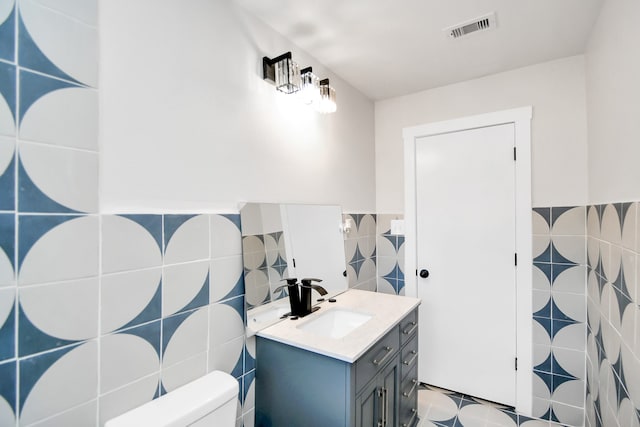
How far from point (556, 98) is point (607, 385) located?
171 centimetres

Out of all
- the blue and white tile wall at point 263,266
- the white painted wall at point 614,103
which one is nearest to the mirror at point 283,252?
the blue and white tile wall at point 263,266

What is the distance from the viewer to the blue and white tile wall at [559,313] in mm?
1925

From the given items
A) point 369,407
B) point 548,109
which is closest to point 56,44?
point 369,407

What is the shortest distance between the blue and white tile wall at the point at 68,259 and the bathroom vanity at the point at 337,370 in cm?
43

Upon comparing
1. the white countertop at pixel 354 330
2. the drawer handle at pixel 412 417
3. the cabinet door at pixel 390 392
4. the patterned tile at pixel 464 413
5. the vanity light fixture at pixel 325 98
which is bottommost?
the patterned tile at pixel 464 413

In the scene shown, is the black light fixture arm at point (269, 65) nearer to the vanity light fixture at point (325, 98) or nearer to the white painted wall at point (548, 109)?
the vanity light fixture at point (325, 98)

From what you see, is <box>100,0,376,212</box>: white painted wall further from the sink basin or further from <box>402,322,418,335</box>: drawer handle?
<box>402,322,418,335</box>: drawer handle

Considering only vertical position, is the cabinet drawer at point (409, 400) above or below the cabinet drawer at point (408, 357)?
below

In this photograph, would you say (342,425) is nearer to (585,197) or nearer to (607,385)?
(607,385)

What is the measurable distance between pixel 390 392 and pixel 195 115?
5.55 feet

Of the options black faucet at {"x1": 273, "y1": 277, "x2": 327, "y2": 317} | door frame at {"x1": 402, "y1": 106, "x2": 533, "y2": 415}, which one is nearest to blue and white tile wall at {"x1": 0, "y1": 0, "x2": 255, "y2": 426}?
black faucet at {"x1": 273, "y1": 277, "x2": 327, "y2": 317}

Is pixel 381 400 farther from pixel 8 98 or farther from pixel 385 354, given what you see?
pixel 8 98

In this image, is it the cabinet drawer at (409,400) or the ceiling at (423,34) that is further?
the cabinet drawer at (409,400)

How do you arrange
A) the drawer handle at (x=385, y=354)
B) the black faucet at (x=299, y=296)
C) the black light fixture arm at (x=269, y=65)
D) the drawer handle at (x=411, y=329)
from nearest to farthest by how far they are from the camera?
the drawer handle at (x=385, y=354)
the black light fixture arm at (x=269, y=65)
the black faucet at (x=299, y=296)
the drawer handle at (x=411, y=329)
